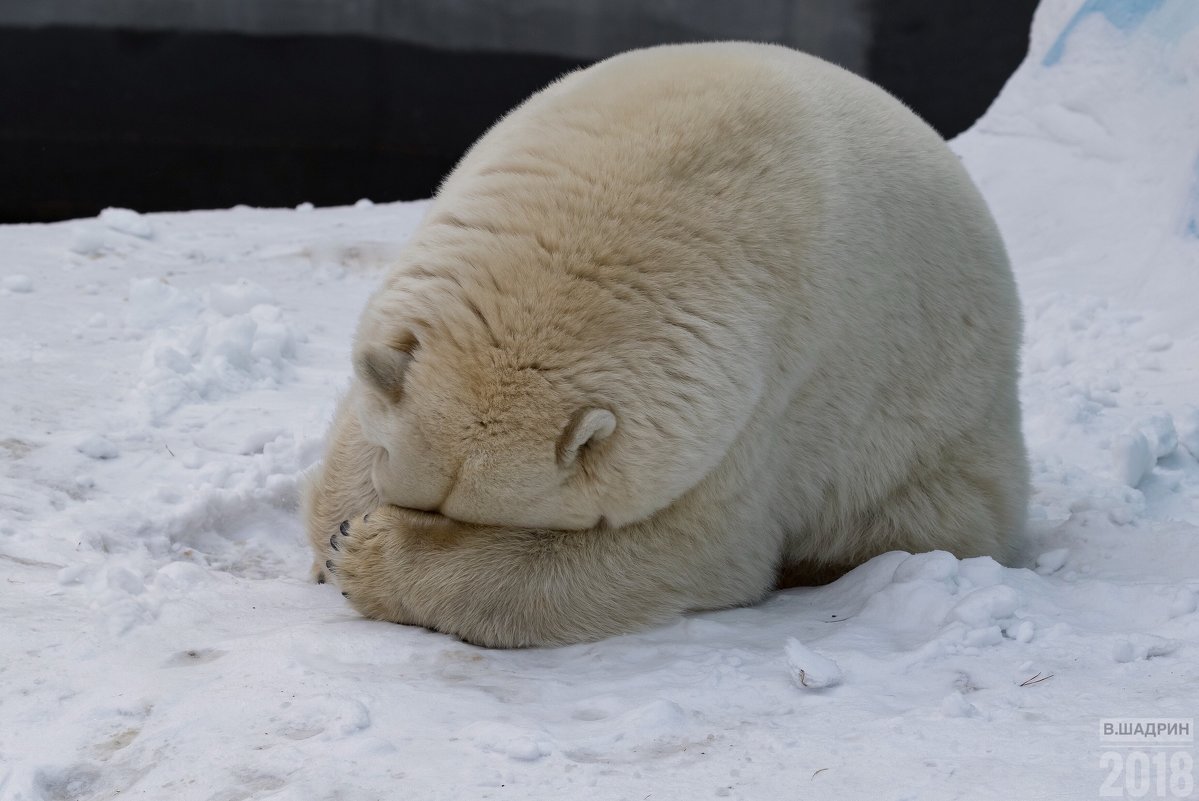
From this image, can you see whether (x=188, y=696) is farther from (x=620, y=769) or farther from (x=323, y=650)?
(x=620, y=769)

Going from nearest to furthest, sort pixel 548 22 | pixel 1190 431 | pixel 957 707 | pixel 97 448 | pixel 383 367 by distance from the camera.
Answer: pixel 957 707, pixel 383 367, pixel 97 448, pixel 1190 431, pixel 548 22

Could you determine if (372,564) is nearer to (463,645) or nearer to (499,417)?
(463,645)

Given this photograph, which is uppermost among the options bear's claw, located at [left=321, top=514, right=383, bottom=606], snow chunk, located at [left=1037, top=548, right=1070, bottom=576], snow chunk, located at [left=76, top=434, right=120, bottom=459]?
bear's claw, located at [left=321, top=514, right=383, bottom=606]

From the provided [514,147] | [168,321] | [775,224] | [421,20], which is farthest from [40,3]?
[775,224]

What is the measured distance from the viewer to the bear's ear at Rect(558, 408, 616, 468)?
8.70 feet

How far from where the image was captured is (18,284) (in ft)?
19.2

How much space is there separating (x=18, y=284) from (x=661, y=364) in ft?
14.1

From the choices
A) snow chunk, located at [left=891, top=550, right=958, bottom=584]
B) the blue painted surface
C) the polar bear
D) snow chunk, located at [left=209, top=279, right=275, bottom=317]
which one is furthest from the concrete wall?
snow chunk, located at [left=891, top=550, right=958, bottom=584]

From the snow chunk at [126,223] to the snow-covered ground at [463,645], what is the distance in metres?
1.60

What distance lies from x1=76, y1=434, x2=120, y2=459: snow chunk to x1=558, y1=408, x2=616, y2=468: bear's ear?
6.91 feet

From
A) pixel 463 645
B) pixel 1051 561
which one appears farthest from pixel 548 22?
pixel 463 645

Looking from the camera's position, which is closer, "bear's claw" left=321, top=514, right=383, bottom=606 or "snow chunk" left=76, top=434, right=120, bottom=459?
"bear's claw" left=321, top=514, right=383, bottom=606

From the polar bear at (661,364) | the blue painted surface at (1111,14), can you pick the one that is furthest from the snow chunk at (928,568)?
the blue painted surface at (1111,14)

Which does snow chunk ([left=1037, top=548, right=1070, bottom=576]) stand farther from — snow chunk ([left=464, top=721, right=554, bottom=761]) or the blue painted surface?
the blue painted surface
